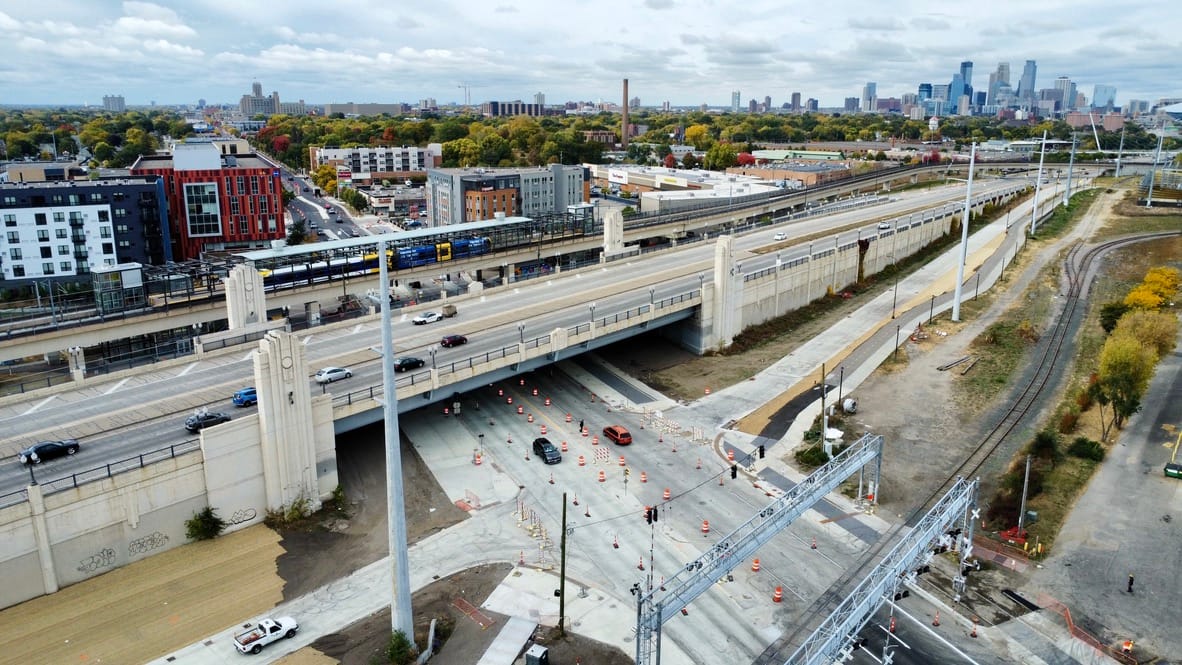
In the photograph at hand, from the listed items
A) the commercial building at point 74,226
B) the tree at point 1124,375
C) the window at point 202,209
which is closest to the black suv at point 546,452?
the tree at point 1124,375

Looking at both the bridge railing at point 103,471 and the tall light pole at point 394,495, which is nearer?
the tall light pole at point 394,495

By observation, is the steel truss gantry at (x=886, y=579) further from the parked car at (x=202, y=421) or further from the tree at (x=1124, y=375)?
the parked car at (x=202, y=421)

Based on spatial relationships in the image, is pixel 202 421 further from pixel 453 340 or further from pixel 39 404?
pixel 453 340

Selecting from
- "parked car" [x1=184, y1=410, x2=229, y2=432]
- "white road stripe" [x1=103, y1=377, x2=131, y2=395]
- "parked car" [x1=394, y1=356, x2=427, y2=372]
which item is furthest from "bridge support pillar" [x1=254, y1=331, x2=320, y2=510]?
"white road stripe" [x1=103, y1=377, x2=131, y2=395]

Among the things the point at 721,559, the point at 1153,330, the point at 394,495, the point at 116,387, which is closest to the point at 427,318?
the point at 116,387

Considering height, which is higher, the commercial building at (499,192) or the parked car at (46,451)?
the commercial building at (499,192)

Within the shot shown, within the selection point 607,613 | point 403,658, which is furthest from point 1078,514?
point 403,658

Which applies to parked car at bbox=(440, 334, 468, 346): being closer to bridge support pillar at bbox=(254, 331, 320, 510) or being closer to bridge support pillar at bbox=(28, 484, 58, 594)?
bridge support pillar at bbox=(254, 331, 320, 510)
